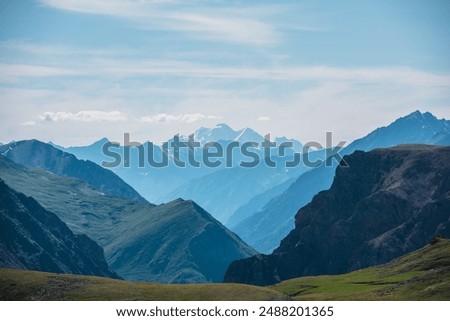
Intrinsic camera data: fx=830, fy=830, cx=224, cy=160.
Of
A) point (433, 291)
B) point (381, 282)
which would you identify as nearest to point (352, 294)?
point (381, 282)

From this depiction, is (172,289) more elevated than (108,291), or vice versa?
(108,291)

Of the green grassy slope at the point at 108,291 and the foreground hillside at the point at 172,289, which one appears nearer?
the foreground hillside at the point at 172,289

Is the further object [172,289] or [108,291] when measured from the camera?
[172,289]

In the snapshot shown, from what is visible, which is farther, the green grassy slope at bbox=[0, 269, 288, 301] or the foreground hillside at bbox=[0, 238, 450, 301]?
the green grassy slope at bbox=[0, 269, 288, 301]
